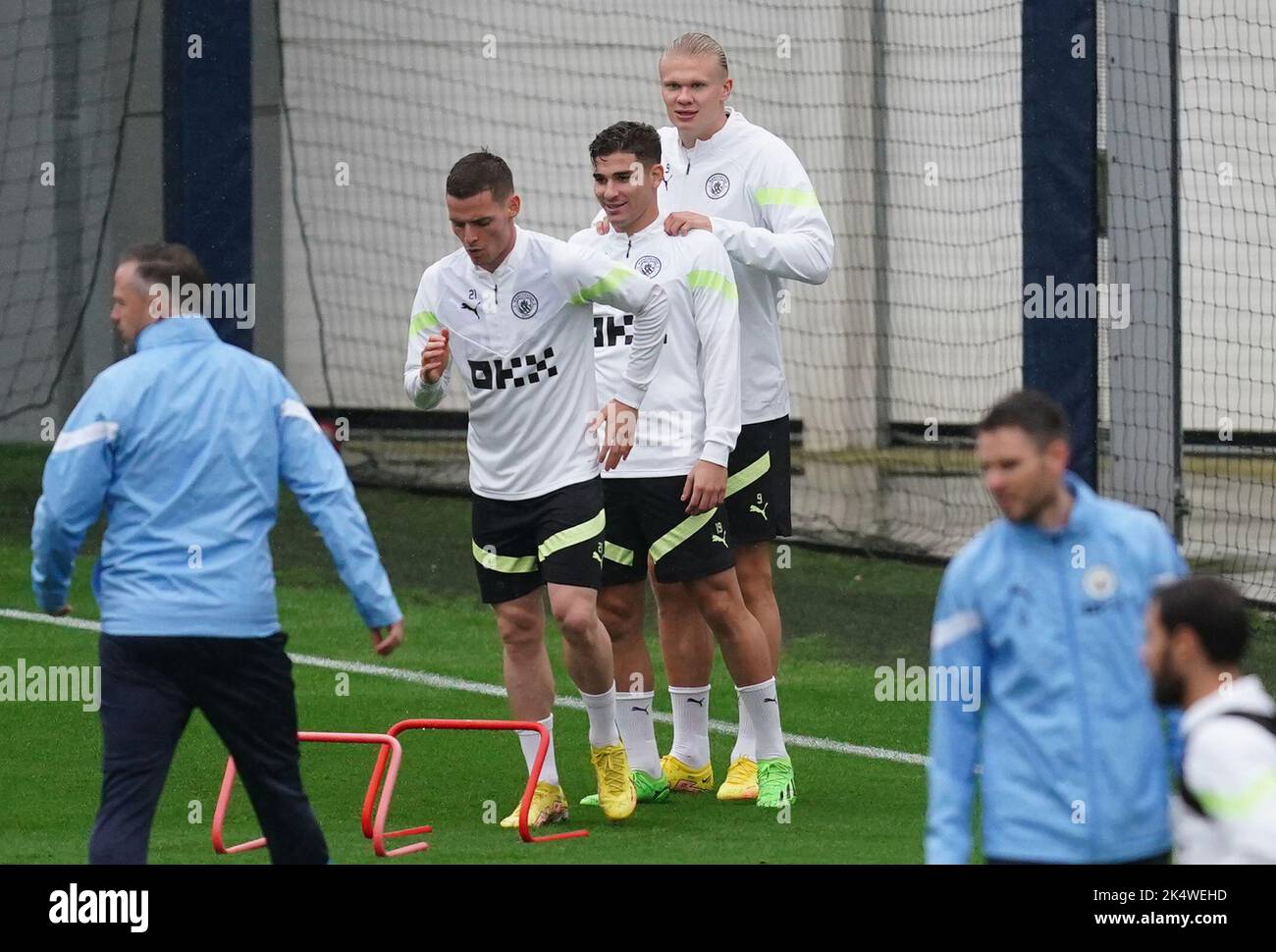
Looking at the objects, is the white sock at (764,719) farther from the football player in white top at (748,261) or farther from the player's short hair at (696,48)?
the player's short hair at (696,48)

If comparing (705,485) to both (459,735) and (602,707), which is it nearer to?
(602,707)

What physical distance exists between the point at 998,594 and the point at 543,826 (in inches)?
115

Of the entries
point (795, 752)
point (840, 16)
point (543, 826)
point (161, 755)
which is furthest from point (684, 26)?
point (161, 755)

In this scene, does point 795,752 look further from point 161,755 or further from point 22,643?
point 22,643

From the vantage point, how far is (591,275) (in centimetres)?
657

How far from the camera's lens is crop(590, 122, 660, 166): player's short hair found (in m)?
6.71

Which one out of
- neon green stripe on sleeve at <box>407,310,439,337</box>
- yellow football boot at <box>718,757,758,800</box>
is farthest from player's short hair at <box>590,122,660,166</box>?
yellow football boot at <box>718,757,758,800</box>

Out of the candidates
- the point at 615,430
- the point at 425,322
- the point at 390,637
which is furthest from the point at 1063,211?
the point at 390,637

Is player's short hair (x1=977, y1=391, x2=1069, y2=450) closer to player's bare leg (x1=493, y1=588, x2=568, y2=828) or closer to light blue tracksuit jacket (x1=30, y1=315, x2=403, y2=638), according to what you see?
light blue tracksuit jacket (x1=30, y1=315, x2=403, y2=638)

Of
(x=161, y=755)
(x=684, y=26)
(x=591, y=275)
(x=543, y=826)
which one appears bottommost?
(x=543, y=826)

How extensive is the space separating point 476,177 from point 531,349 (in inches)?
23.5

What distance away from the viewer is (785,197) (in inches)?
285

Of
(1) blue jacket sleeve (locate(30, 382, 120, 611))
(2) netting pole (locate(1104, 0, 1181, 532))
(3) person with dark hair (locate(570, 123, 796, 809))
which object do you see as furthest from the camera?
(2) netting pole (locate(1104, 0, 1181, 532))

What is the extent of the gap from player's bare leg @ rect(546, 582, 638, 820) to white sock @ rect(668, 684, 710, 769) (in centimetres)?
48
